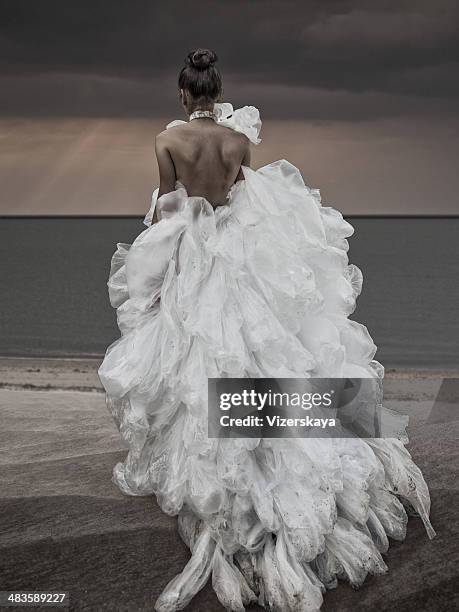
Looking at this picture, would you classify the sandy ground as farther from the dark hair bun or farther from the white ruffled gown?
the dark hair bun

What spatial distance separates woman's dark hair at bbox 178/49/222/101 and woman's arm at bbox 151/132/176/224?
0.28 meters

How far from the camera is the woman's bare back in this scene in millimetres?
3447

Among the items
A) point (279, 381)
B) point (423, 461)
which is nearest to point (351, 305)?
point (279, 381)

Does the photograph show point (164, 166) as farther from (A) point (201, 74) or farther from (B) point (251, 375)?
(B) point (251, 375)

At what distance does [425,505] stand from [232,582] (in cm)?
108

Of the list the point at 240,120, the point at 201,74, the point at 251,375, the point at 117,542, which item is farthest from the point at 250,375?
the point at 201,74

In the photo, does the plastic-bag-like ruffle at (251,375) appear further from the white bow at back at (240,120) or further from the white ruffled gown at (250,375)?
the white bow at back at (240,120)

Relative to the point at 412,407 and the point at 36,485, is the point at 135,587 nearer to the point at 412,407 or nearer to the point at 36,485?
the point at 36,485

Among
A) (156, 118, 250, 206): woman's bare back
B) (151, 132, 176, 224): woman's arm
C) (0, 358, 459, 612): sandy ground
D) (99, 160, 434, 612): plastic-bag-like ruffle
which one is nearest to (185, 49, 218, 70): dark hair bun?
(156, 118, 250, 206): woman's bare back

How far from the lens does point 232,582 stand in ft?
9.91

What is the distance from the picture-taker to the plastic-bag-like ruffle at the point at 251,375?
121 inches

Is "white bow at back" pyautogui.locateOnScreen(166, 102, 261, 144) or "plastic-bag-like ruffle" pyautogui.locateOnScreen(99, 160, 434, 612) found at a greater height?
"white bow at back" pyautogui.locateOnScreen(166, 102, 261, 144)

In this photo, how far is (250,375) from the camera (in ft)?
10.8

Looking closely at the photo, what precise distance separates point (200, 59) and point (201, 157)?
1.52 feet
